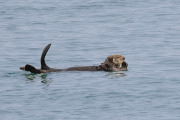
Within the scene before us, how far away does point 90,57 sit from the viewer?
49.3ft

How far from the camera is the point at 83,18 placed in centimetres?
2188

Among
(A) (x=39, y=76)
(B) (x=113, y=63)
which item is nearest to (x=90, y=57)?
(B) (x=113, y=63)

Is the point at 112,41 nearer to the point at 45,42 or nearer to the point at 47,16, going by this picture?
the point at 45,42

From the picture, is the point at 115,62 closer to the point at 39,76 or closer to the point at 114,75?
the point at 114,75

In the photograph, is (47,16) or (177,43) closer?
(177,43)

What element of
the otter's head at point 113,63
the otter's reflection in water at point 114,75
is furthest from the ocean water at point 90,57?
the otter's head at point 113,63

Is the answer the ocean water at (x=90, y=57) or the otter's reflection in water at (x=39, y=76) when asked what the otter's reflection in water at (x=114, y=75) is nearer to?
the ocean water at (x=90, y=57)

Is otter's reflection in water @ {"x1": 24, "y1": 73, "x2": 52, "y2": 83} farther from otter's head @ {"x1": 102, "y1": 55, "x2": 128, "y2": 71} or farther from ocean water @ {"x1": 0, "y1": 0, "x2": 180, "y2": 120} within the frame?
otter's head @ {"x1": 102, "y1": 55, "x2": 128, "y2": 71}

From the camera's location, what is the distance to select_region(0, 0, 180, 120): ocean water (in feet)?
32.9

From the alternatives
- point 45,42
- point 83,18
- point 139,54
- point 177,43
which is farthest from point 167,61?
point 83,18

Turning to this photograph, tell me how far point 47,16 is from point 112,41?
5.27 m

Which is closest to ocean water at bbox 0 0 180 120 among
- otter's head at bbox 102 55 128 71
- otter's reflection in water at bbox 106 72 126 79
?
otter's reflection in water at bbox 106 72 126 79

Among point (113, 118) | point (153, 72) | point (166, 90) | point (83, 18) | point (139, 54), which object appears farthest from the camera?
point (83, 18)

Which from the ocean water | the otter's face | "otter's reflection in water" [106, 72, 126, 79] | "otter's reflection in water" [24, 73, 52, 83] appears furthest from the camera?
the otter's face
